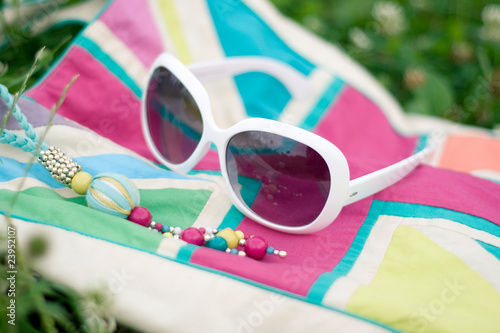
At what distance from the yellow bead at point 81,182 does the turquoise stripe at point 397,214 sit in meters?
0.50

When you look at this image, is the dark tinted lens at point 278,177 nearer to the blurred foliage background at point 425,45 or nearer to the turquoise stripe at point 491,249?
the turquoise stripe at point 491,249

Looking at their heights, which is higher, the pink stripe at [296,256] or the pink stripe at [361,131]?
the pink stripe at [361,131]

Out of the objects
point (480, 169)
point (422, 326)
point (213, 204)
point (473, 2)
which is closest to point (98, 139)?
point (213, 204)

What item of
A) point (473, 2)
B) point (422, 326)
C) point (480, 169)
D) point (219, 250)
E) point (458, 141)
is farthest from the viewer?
point (473, 2)

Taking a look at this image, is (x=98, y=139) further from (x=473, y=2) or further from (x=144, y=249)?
(x=473, y=2)

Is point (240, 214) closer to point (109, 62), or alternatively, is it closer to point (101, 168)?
point (101, 168)

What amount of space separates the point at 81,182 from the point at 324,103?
0.90 meters

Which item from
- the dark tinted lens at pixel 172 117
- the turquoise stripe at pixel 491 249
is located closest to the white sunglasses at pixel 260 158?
the dark tinted lens at pixel 172 117

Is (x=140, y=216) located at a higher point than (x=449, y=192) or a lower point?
lower

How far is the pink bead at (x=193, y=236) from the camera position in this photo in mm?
921

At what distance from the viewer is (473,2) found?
Answer: 237cm

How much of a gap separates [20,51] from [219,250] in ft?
3.16

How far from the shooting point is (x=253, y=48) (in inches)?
62.6

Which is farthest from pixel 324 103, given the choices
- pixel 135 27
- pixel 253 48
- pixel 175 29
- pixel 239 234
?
pixel 239 234
